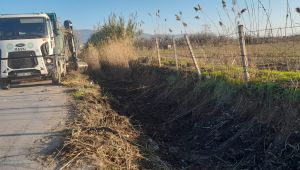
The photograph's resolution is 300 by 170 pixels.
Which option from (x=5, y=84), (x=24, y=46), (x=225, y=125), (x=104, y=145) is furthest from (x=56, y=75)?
(x=104, y=145)

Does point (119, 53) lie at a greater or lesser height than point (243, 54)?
lesser

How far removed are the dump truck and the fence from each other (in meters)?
5.24

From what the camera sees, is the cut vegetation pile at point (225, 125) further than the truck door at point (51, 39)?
No

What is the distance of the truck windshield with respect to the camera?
655 inches

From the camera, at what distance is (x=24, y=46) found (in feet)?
54.2

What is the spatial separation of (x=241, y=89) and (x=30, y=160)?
4.52m

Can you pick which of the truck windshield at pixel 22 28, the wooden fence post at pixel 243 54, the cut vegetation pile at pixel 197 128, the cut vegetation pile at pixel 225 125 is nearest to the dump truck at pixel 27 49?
the truck windshield at pixel 22 28

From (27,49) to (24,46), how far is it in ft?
0.52

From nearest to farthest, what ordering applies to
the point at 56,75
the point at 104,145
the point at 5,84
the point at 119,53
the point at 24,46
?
the point at 104,145 → the point at 24,46 → the point at 56,75 → the point at 5,84 → the point at 119,53

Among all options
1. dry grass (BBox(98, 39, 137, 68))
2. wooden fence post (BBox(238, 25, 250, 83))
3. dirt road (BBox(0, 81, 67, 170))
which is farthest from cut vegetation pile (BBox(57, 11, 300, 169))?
dry grass (BBox(98, 39, 137, 68))

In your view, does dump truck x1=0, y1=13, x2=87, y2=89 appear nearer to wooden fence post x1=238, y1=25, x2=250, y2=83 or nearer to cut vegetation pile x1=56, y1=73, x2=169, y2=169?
cut vegetation pile x1=56, y1=73, x2=169, y2=169

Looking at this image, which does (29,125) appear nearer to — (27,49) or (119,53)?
(27,49)

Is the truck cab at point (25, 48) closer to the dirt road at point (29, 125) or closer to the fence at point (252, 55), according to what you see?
the dirt road at point (29, 125)

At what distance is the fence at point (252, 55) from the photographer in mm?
9102
